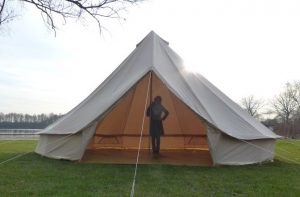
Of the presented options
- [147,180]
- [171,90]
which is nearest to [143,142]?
[171,90]

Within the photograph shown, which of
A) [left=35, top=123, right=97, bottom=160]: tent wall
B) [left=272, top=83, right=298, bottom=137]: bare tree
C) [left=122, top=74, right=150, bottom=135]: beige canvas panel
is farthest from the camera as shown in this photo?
[left=272, top=83, right=298, bottom=137]: bare tree

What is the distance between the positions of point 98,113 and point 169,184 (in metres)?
2.43

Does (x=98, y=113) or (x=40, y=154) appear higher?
(x=98, y=113)

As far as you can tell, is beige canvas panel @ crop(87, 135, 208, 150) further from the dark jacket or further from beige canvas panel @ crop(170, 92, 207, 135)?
the dark jacket

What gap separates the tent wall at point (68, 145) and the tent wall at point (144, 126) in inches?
98.6

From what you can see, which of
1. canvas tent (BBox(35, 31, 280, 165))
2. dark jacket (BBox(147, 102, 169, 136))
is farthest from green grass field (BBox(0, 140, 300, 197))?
dark jacket (BBox(147, 102, 169, 136))

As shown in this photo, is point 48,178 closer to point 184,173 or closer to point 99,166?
point 99,166

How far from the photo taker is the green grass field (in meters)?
4.76

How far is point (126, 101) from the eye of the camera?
1039 cm

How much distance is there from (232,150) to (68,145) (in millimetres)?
2838

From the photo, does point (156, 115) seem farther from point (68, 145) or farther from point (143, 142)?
point (143, 142)

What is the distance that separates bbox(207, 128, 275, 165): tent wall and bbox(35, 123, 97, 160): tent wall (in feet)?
6.66

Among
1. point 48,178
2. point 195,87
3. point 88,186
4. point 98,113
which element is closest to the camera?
point 88,186

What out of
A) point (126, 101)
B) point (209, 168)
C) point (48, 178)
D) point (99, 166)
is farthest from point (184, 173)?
point (126, 101)
